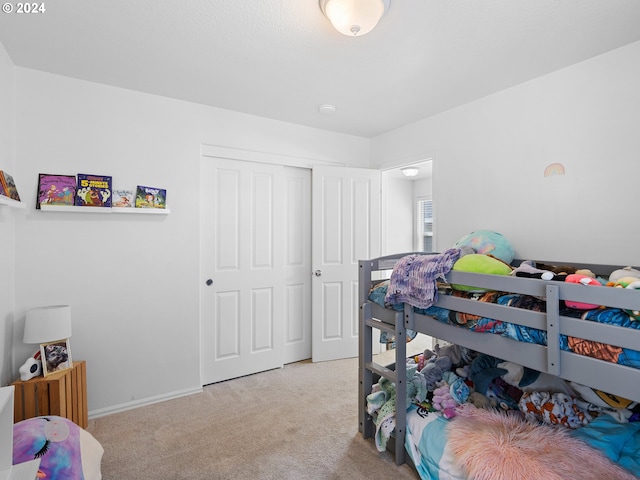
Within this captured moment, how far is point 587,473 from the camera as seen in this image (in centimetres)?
137

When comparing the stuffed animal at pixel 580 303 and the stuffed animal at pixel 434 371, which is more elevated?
the stuffed animal at pixel 580 303

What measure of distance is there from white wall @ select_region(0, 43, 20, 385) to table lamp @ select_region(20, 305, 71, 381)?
0.12 m

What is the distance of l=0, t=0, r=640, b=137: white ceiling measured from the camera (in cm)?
168

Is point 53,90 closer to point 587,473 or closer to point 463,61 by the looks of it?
point 463,61

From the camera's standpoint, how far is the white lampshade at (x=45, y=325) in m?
2.05

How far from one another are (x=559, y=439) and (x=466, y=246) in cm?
129

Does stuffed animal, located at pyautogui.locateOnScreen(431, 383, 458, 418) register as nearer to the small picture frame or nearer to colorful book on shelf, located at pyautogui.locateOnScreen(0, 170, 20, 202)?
the small picture frame

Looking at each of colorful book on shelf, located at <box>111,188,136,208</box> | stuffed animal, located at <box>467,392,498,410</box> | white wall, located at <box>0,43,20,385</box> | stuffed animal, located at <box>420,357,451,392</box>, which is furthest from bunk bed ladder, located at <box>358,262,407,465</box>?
white wall, located at <box>0,43,20,385</box>

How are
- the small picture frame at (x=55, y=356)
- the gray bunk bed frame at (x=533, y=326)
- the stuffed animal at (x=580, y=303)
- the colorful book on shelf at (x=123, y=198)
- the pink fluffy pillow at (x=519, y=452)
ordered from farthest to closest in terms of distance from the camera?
the colorful book on shelf at (x=123, y=198)
the small picture frame at (x=55, y=356)
the pink fluffy pillow at (x=519, y=452)
the stuffed animal at (x=580, y=303)
the gray bunk bed frame at (x=533, y=326)

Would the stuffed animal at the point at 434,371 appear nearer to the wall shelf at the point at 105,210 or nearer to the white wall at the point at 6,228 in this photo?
the wall shelf at the point at 105,210

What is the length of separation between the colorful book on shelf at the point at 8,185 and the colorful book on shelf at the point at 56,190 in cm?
13

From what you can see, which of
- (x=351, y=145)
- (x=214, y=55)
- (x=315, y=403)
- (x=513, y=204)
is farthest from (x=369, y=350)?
(x=351, y=145)

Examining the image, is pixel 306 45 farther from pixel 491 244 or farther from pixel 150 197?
pixel 491 244

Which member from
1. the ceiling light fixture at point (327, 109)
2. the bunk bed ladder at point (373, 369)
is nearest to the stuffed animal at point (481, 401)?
the bunk bed ladder at point (373, 369)
